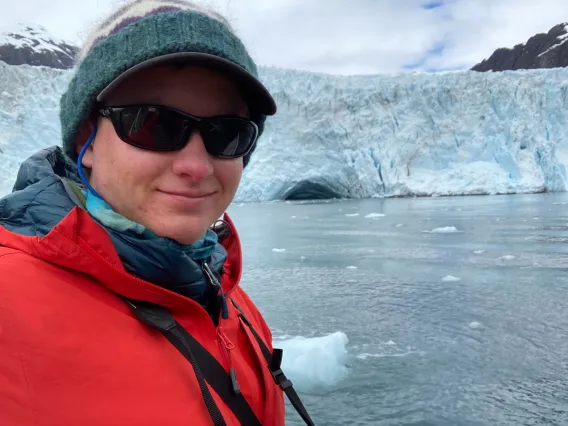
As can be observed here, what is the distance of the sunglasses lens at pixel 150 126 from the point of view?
0.65m

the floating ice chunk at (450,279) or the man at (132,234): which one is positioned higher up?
the man at (132,234)

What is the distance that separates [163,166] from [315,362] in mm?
2669

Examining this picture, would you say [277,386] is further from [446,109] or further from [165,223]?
[446,109]

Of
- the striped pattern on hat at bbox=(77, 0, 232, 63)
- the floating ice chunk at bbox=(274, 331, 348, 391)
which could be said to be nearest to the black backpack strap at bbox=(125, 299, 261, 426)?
the striped pattern on hat at bbox=(77, 0, 232, 63)

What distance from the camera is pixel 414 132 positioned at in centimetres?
2031

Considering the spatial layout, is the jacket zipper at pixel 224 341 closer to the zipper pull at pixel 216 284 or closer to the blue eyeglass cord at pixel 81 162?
the zipper pull at pixel 216 284

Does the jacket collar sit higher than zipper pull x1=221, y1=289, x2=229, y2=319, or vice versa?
the jacket collar

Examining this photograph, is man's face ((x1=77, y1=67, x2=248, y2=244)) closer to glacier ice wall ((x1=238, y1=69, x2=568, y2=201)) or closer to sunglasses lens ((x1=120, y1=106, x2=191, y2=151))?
sunglasses lens ((x1=120, y1=106, x2=191, y2=151))

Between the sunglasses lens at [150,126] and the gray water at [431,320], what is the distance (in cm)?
223

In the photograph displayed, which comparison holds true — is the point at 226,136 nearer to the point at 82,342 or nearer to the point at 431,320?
the point at 82,342

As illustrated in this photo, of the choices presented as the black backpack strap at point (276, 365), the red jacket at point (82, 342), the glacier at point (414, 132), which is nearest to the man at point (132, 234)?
the red jacket at point (82, 342)

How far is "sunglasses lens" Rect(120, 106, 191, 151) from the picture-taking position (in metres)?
0.65

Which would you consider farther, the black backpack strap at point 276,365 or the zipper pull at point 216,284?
the black backpack strap at point 276,365

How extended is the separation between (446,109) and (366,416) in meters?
19.9
